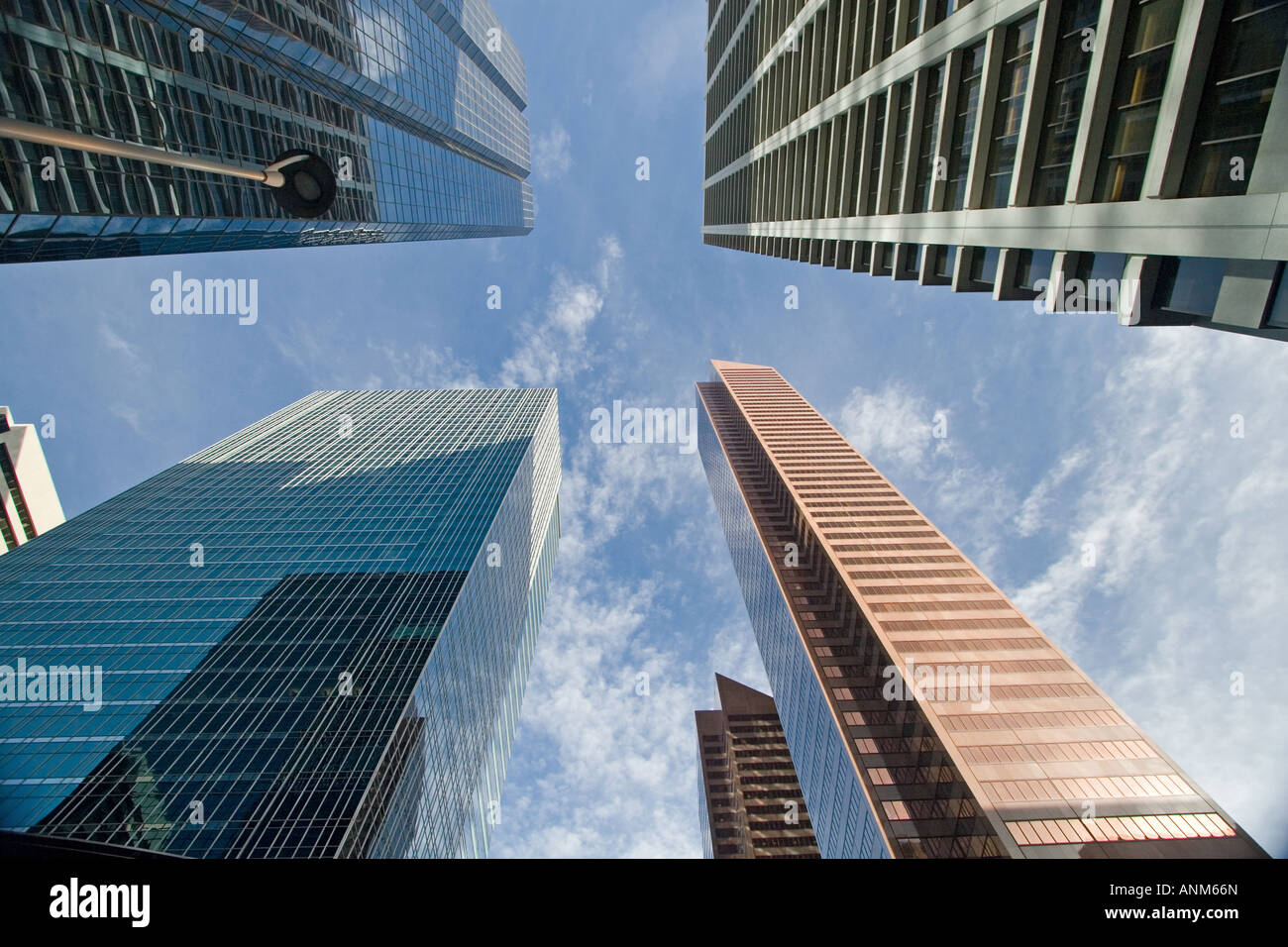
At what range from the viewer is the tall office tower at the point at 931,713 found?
40.6m

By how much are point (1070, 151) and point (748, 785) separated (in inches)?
4286

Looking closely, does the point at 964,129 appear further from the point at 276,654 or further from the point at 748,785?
the point at 748,785

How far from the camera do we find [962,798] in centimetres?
4422

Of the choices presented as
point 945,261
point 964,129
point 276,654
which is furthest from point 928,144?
point 276,654

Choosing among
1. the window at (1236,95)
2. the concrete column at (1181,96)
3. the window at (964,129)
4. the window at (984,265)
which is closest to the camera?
the window at (1236,95)

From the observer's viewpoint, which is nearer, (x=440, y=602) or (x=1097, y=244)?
(x=1097, y=244)

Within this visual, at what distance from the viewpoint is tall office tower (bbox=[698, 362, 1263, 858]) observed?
133 feet

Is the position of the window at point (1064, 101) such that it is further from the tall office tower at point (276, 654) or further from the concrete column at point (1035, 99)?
the tall office tower at point (276, 654)

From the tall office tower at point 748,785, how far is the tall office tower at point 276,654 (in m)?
41.4

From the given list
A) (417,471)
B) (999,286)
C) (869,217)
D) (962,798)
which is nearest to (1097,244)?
(999,286)

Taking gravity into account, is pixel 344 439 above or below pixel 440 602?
above

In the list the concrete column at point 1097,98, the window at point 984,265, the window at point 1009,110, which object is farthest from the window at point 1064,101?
the window at point 984,265

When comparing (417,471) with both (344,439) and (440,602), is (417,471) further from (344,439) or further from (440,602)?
(440,602)
